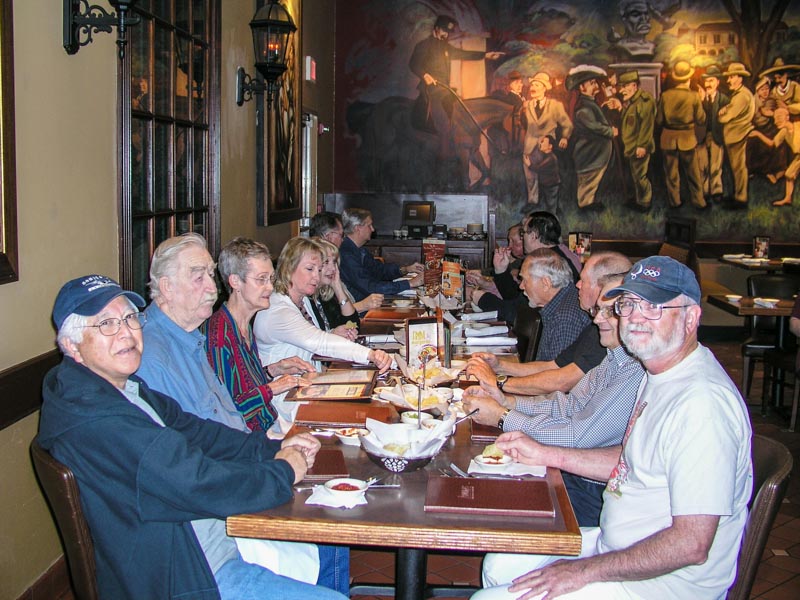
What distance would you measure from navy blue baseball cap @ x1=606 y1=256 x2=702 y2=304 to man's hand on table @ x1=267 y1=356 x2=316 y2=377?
209 centimetres

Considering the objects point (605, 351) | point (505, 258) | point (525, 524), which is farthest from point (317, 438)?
point (505, 258)

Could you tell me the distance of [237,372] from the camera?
3553 millimetres

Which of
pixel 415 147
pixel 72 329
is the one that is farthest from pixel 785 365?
pixel 415 147

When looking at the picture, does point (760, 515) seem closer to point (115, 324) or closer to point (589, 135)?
point (115, 324)

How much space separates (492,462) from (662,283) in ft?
2.51

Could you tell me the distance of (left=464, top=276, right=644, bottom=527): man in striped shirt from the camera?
2918mm

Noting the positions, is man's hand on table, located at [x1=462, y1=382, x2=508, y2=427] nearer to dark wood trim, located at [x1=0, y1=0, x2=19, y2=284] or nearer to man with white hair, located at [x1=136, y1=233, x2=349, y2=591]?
man with white hair, located at [x1=136, y1=233, x2=349, y2=591]

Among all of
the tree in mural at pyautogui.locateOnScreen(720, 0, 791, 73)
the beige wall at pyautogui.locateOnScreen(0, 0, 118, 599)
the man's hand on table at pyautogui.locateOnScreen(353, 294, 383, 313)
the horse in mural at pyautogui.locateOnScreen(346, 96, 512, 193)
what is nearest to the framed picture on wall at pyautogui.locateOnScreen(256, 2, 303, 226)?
the man's hand on table at pyautogui.locateOnScreen(353, 294, 383, 313)

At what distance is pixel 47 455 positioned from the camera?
6.81 ft

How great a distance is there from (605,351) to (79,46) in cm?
257

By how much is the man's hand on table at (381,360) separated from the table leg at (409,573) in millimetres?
1365

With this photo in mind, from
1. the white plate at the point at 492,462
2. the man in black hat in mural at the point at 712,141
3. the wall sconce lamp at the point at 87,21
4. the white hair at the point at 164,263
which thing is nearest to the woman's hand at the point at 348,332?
the white hair at the point at 164,263

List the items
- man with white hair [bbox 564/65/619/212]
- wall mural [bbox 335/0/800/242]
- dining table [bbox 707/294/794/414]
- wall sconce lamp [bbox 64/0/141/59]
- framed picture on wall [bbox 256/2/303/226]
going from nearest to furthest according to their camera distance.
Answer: wall sconce lamp [bbox 64/0/141/59], dining table [bbox 707/294/794/414], framed picture on wall [bbox 256/2/303/226], wall mural [bbox 335/0/800/242], man with white hair [bbox 564/65/619/212]

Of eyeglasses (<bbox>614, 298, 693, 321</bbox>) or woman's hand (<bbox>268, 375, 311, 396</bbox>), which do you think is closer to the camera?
eyeglasses (<bbox>614, 298, 693, 321</bbox>)
